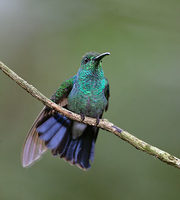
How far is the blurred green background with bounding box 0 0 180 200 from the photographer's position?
199 inches

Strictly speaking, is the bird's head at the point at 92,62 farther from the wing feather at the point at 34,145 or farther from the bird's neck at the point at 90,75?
the wing feather at the point at 34,145

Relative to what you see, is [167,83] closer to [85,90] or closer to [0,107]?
[85,90]

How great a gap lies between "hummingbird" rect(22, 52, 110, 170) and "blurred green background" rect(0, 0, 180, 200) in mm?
1535

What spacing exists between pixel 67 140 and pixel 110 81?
6.61 feet

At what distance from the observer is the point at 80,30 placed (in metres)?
5.91

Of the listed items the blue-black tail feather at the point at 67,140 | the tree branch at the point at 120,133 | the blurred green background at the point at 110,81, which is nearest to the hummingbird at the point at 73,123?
the blue-black tail feather at the point at 67,140

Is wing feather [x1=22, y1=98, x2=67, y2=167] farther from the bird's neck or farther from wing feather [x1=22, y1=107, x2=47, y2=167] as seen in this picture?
the bird's neck

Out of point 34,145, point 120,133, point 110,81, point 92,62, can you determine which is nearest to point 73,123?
point 34,145

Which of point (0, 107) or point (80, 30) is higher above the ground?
point (80, 30)

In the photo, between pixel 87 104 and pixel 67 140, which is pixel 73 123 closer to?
pixel 67 140

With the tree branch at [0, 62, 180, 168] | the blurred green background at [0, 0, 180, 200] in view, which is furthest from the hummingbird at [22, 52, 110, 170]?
the blurred green background at [0, 0, 180, 200]

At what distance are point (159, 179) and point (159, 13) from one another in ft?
9.79

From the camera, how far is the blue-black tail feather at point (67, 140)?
3521 millimetres

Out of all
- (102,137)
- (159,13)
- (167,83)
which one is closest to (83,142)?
(102,137)
